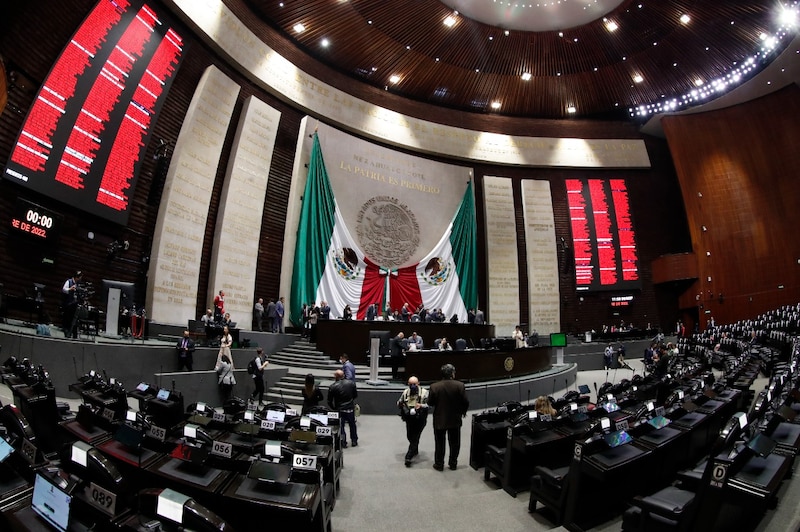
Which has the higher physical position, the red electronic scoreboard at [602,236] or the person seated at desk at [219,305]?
the red electronic scoreboard at [602,236]

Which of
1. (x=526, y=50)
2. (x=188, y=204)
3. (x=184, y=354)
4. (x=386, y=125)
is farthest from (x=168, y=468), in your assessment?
(x=526, y=50)

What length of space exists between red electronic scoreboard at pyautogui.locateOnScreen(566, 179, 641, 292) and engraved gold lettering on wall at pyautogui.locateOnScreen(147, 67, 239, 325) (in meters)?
14.9

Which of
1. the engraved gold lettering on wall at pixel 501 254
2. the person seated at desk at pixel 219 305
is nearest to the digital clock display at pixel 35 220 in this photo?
the person seated at desk at pixel 219 305

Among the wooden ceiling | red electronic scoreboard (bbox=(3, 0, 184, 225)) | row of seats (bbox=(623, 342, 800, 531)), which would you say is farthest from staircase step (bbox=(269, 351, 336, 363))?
the wooden ceiling

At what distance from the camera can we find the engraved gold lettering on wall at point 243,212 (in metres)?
11.9

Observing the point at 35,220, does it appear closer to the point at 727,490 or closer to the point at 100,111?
the point at 100,111

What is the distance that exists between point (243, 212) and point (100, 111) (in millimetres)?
4366

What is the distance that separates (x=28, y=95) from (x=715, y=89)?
72.8 feet

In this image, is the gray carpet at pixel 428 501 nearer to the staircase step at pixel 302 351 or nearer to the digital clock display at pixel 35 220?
the digital clock display at pixel 35 220

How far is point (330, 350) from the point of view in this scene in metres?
10.5

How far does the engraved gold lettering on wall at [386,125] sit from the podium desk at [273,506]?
12.4 metres

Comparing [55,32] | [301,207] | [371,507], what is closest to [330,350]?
[301,207]

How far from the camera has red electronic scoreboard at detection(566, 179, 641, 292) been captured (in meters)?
18.2

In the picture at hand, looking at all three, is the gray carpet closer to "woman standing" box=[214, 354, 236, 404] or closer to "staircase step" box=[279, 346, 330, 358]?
"woman standing" box=[214, 354, 236, 404]
